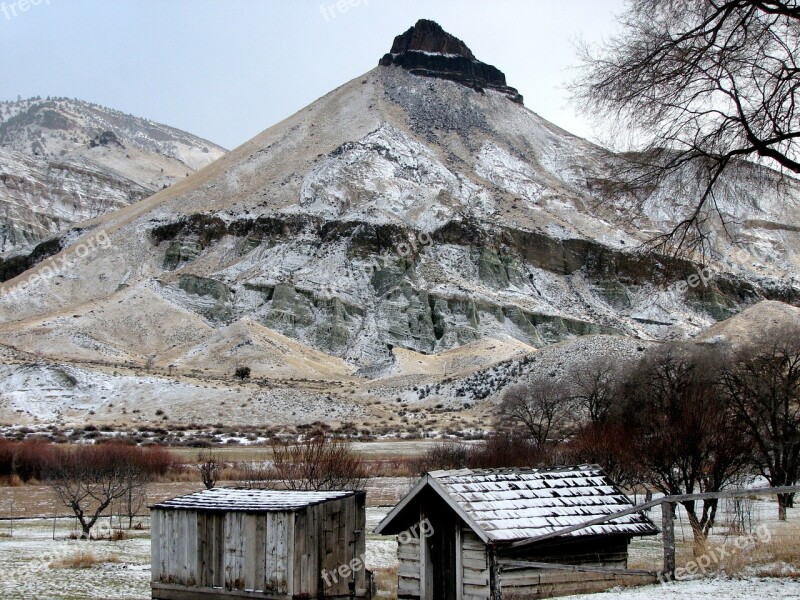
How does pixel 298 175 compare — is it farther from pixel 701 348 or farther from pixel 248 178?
pixel 701 348

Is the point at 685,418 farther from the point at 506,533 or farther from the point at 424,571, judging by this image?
the point at 506,533

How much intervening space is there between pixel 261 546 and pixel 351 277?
299 ft

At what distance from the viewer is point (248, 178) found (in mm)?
132750

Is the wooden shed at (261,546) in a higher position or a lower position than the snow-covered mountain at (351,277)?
lower

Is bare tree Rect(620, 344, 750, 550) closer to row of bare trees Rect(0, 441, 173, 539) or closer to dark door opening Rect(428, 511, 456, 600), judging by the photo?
dark door opening Rect(428, 511, 456, 600)

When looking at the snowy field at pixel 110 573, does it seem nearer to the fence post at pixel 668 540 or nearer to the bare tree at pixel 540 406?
the fence post at pixel 668 540

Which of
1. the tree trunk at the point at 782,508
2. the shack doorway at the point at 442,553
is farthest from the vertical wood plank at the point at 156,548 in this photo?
the tree trunk at the point at 782,508

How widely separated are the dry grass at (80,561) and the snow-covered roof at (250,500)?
457cm

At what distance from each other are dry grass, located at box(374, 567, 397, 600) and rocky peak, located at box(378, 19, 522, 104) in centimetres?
15825

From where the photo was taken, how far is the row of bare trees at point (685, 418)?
24.5m

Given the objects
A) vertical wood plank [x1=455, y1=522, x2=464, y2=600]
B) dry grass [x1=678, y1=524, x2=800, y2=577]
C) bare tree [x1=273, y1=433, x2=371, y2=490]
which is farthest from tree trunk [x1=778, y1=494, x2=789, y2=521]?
dry grass [x1=678, y1=524, x2=800, y2=577]

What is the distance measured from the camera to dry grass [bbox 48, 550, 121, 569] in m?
20.7

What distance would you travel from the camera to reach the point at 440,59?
6949 inches

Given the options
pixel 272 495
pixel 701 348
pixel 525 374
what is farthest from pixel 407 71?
pixel 272 495
